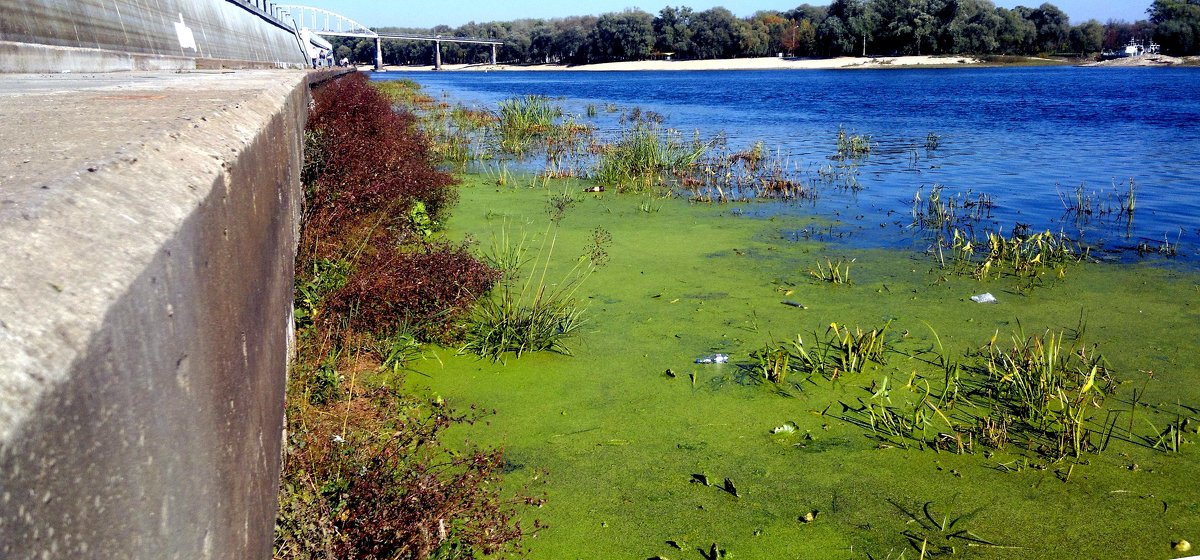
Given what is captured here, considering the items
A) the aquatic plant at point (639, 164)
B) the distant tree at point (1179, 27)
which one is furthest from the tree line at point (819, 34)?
the aquatic plant at point (639, 164)

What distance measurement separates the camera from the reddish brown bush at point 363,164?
5645 mm

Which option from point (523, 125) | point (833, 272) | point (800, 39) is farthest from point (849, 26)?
point (833, 272)

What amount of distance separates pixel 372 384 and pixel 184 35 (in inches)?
287

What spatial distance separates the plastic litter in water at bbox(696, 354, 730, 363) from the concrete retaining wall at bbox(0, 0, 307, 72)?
12.9 ft

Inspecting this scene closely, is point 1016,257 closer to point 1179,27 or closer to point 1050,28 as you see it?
point 1179,27

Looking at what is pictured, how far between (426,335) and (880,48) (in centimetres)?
9041

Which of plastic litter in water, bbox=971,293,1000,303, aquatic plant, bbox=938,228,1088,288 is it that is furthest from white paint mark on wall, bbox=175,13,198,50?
plastic litter in water, bbox=971,293,1000,303

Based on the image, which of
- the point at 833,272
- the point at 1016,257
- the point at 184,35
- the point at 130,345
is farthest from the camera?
the point at 184,35

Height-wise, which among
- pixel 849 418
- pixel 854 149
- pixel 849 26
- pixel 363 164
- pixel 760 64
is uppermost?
pixel 849 26

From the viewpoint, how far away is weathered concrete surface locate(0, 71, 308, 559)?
2.09 ft

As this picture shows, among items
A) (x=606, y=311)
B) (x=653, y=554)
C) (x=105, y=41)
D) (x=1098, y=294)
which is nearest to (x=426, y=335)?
(x=606, y=311)

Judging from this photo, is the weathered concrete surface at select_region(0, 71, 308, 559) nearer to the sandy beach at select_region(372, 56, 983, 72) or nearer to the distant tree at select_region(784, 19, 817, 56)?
the sandy beach at select_region(372, 56, 983, 72)

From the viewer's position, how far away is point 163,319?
2.92ft

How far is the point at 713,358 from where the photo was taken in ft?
15.3
